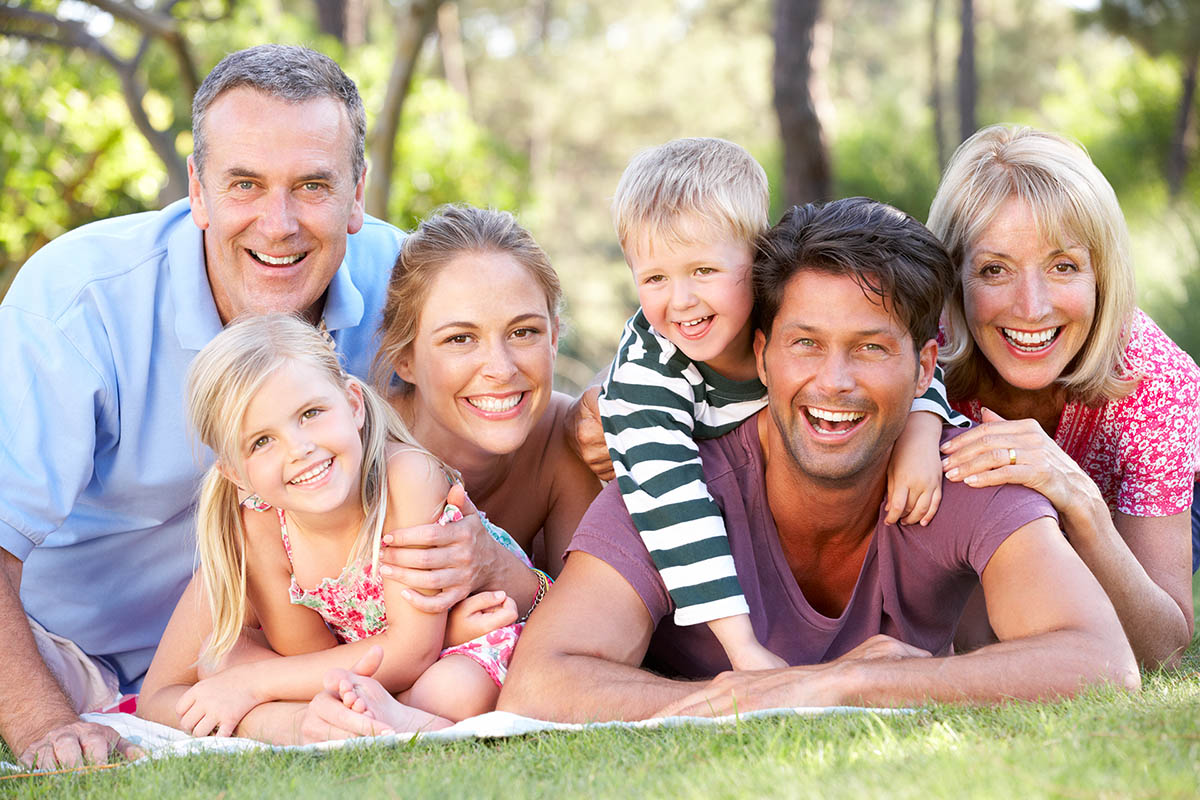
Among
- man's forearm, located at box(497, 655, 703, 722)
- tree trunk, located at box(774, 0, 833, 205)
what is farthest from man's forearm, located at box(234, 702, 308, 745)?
tree trunk, located at box(774, 0, 833, 205)

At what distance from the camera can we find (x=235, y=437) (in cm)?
326

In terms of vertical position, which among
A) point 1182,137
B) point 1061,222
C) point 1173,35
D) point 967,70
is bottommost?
point 1061,222

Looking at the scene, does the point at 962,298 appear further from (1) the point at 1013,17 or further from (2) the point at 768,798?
(1) the point at 1013,17

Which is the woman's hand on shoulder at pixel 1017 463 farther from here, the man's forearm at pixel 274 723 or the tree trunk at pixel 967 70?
the tree trunk at pixel 967 70

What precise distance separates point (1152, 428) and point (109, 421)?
329 centimetres

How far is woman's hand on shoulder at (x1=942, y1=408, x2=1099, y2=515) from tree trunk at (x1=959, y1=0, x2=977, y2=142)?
1153 cm

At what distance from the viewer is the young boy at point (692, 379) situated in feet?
10.8

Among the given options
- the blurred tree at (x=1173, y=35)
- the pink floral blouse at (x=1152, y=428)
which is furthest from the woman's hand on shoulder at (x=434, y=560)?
the blurred tree at (x=1173, y=35)

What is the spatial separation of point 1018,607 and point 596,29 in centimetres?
3509

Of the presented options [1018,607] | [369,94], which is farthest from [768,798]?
[369,94]

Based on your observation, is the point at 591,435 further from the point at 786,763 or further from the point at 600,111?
the point at 600,111

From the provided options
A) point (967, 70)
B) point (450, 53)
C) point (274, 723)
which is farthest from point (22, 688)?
point (450, 53)

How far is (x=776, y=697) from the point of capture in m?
2.93

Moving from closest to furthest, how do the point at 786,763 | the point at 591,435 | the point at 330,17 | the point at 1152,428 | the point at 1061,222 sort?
1. the point at 786,763
2. the point at 1061,222
3. the point at 1152,428
4. the point at 591,435
5. the point at 330,17
